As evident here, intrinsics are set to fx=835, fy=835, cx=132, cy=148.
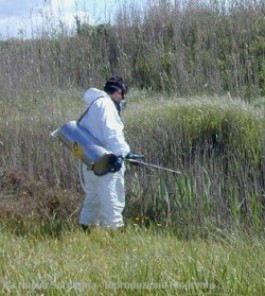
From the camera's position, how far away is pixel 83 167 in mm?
8953

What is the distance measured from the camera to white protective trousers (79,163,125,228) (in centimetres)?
857

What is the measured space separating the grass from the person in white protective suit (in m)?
0.84

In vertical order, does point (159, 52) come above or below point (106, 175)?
above

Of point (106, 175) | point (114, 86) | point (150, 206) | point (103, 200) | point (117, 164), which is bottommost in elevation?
point (150, 206)

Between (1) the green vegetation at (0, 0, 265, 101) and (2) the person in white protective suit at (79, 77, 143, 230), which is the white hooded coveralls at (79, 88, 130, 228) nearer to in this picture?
(2) the person in white protective suit at (79, 77, 143, 230)

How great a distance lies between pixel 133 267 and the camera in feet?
20.6

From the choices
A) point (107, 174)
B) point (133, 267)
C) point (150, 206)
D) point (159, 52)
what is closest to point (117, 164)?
point (107, 174)

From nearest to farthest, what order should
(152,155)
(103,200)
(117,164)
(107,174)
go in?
1. (117,164)
2. (107,174)
3. (103,200)
4. (152,155)

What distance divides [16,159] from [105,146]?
241 centimetres

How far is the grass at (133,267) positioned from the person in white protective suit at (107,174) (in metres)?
0.84

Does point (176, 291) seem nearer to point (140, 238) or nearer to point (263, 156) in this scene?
point (140, 238)

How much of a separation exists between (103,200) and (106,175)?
277mm

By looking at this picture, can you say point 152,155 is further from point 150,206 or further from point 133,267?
point 133,267

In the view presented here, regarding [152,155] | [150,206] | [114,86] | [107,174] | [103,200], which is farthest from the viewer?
[152,155]
